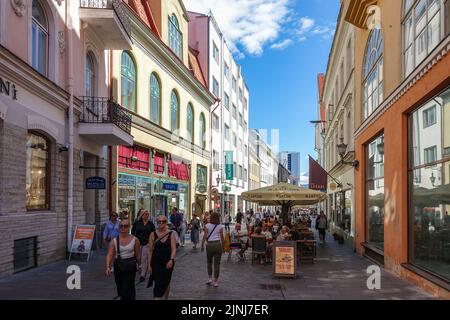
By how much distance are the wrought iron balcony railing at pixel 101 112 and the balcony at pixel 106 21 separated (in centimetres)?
213

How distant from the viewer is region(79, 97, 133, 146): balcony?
15.5m

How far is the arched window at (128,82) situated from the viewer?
2031 cm

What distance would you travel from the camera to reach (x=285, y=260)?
1148cm

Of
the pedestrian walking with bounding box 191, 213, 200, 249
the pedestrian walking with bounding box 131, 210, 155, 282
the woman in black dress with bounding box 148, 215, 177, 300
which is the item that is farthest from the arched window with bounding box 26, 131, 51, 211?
the pedestrian walking with bounding box 191, 213, 200, 249

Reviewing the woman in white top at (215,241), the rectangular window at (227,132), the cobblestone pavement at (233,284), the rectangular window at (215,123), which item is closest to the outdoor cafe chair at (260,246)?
the cobblestone pavement at (233,284)

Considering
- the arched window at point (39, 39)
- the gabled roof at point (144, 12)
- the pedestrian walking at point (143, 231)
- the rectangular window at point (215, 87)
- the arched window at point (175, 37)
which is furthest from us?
the rectangular window at point (215, 87)

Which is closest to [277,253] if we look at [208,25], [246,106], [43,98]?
[43,98]

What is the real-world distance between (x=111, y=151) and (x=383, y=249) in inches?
410

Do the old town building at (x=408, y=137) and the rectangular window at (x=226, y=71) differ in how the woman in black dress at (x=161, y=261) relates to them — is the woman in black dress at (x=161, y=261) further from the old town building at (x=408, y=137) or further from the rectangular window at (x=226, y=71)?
the rectangular window at (x=226, y=71)

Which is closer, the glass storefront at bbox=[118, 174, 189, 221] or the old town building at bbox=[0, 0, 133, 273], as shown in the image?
the old town building at bbox=[0, 0, 133, 273]

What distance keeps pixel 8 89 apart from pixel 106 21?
568 centimetres

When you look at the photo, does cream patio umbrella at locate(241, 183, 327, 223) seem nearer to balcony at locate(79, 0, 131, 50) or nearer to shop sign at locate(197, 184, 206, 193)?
balcony at locate(79, 0, 131, 50)

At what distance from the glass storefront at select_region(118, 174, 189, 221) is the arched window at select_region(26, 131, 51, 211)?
637cm

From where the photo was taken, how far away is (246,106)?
59.8 meters
